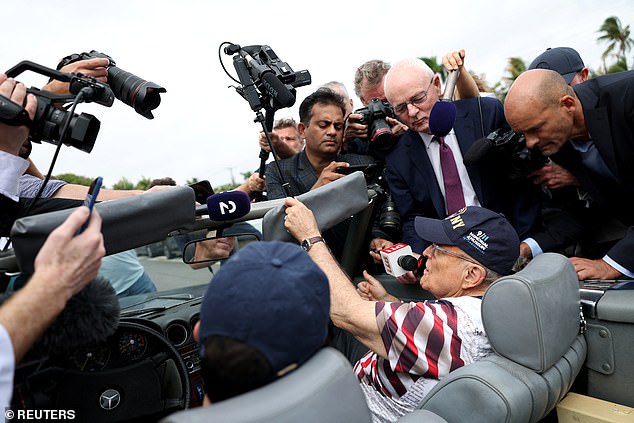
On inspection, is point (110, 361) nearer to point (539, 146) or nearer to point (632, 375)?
point (632, 375)

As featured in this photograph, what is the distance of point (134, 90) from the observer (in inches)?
74.9

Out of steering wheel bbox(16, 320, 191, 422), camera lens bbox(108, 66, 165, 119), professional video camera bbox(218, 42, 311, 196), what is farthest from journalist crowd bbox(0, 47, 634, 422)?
steering wheel bbox(16, 320, 191, 422)

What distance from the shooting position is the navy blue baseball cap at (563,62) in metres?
Answer: 2.84

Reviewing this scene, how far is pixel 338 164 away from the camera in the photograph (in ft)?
8.16

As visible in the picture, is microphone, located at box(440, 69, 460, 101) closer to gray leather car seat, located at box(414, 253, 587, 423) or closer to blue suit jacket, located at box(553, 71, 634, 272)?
blue suit jacket, located at box(553, 71, 634, 272)

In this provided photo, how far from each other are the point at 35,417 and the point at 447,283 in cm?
138

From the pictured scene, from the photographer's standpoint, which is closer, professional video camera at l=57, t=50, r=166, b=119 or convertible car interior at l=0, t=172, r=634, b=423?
convertible car interior at l=0, t=172, r=634, b=423

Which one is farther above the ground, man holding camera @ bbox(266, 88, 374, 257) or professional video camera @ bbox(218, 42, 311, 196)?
professional video camera @ bbox(218, 42, 311, 196)

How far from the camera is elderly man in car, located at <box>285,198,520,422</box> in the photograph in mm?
1525

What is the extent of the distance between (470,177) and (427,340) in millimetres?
1393

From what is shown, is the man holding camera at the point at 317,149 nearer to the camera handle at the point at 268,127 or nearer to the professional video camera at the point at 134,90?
the camera handle at the point at 268,127

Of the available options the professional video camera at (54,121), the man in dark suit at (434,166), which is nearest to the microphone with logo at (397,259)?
the man in dark suit at (434,166)

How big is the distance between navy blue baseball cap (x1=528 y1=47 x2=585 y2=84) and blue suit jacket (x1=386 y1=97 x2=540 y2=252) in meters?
0.38

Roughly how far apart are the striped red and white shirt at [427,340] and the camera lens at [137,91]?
3.83 ft
